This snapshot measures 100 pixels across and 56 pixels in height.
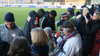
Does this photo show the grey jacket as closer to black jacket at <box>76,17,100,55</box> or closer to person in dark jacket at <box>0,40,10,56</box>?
person in dark jacket at <box>0,40,10,56</box>

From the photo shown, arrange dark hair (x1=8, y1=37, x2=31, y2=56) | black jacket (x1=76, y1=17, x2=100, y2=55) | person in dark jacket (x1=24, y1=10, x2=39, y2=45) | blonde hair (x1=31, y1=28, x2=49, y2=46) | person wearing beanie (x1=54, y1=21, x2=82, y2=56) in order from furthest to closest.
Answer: person in dark jacket (x1=24, y1=10, x2=39, y2=45) → black jacket (x1=76, y1=17, x2=100, y2=55) → person wearing beanie (x1=54, y1=21, x2=82, y2=56) → blonde hair (x1=31, y1=28, x2=49, y2=46) → dark hair (x1=8, y1=37, x2=31, y2=56)

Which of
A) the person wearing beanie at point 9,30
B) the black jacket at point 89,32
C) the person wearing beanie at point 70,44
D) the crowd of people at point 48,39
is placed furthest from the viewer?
the black jacket at point 89,32

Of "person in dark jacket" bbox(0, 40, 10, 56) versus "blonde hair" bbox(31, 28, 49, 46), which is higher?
"blonde hair" bbox(31, 28, 49, 46)

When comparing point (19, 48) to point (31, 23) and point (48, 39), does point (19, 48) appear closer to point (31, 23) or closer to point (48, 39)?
point (48, 39)

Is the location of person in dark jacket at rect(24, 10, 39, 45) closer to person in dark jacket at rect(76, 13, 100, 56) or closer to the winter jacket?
person in dark jacket at rect(76, 13, 100, 56)

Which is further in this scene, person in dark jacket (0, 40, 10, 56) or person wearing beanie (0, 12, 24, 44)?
person wearing beanie (0, 12, 24, 44)

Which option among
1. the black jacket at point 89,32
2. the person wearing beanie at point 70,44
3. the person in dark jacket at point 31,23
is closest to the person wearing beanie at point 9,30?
the person wearing beanie at point 70,44

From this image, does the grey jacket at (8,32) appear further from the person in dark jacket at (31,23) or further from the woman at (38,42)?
the person in dark jacket at (31,23)

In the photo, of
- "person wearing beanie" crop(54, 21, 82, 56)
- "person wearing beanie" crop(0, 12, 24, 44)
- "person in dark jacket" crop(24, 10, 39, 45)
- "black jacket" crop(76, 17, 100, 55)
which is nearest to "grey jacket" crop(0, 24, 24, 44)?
"person wearing beanie" crop(0, 12, 24, 44)

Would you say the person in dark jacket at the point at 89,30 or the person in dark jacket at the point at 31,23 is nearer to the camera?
the person in dark jacket at the point at 89,30

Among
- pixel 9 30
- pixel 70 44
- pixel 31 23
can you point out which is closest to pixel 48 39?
pixel 70 44

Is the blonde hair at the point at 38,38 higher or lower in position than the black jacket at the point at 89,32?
higher

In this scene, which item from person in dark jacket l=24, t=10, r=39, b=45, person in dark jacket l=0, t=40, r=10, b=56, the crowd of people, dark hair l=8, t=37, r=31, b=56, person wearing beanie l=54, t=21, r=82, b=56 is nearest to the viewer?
dark hair l=8, t=37, r=31, b=56

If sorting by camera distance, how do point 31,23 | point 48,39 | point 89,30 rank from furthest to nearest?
point 31,23, point 89,30, point 48,39
